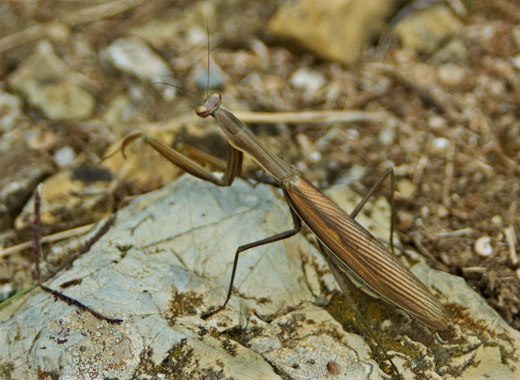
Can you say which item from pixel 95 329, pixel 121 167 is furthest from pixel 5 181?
pixel 95 329

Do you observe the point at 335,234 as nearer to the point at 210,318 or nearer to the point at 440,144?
the point at 210,318

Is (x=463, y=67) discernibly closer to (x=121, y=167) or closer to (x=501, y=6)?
(x=501, y=6)

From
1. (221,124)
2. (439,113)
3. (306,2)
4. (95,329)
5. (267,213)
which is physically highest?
(306,2)

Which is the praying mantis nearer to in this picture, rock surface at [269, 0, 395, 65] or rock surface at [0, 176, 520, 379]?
rock surface at [0, 176, 520, 379]

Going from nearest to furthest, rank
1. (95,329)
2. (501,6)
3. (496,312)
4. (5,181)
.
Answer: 1. (95,329)
2. (496,312)
3. (5,181)
4. (501,6)

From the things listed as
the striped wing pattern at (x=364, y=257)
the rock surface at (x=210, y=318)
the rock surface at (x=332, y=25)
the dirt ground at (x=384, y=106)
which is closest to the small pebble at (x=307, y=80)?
the dirt ground at (x=384, y=106)
